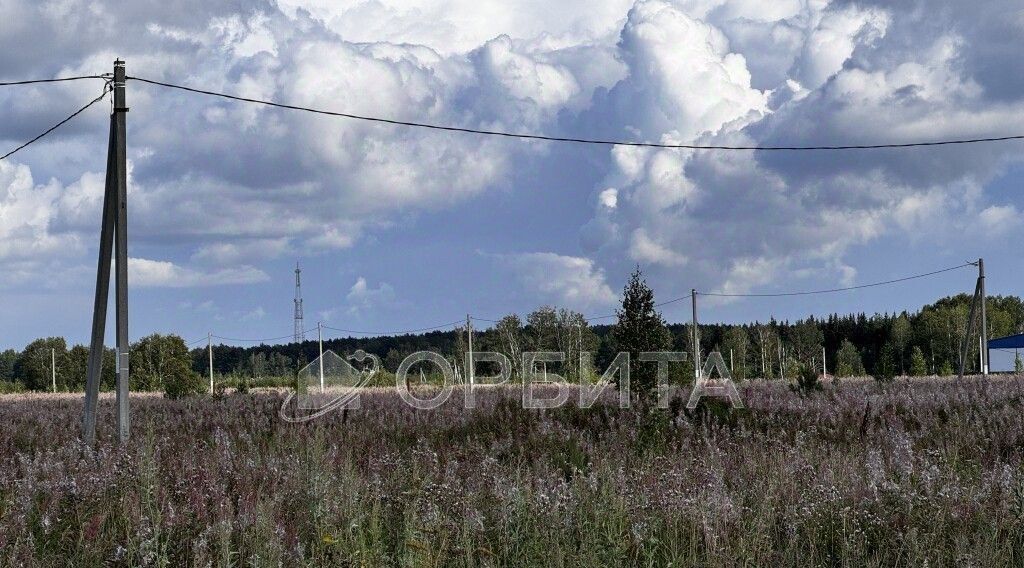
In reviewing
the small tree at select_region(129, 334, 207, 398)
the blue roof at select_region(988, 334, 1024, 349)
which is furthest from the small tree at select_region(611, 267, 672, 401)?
the blue roof at select_region(988, 334, 1024, 349)

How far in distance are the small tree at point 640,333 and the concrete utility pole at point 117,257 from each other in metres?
7.93

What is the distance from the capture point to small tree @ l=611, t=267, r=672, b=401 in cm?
1609

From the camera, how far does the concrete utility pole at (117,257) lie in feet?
46.3

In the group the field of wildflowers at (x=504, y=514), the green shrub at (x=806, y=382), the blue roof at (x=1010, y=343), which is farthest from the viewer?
the blue roof at (x=1010, y=343)

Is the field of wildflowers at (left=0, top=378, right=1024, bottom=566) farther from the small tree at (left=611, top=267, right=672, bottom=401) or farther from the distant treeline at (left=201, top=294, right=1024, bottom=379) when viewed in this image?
the distant treeline at (left=201, top=294, right=1024, bottom=379)

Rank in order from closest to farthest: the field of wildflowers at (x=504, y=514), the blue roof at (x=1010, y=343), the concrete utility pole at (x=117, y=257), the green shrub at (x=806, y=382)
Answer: the field of wildflowers at (x=504, y=514) → the concrete utility pole at (x=117, y=257) → the green shrub at (x=806, y=382) → the blue roof at (x=1010, y=343)

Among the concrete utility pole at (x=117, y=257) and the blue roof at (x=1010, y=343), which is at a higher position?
the concrete utility pole at (x=117, y=257)

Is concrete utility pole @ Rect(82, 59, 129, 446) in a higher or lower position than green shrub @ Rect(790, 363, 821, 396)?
higher

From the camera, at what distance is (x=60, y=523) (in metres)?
6.70

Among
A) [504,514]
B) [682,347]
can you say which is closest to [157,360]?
[682,347]

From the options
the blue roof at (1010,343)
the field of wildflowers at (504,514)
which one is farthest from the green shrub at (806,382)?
the blue roof at (1010,343)

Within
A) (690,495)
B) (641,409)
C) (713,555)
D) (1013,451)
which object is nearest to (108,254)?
(641,409)

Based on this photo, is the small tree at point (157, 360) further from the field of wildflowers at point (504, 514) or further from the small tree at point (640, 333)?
the field of wildflowers at point (504, 514)

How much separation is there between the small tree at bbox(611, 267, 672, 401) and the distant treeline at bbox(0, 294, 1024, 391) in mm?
35017
